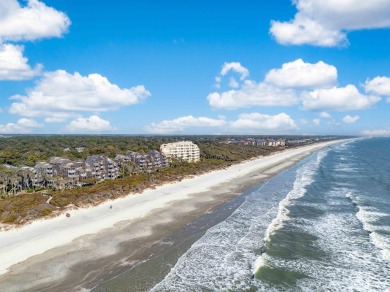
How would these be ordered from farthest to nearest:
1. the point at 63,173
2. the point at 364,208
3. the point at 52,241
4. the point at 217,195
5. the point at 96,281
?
the point at 63,173
the point at 217,195
the point at 364,208
the point at 52,241
the point at 96,281

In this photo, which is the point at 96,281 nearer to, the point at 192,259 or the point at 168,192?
the point at 192,259

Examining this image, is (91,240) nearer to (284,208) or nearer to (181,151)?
(284,208)

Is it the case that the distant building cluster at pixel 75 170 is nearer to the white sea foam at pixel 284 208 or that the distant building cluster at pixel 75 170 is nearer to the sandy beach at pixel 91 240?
the sandy beach at pixel 91 240

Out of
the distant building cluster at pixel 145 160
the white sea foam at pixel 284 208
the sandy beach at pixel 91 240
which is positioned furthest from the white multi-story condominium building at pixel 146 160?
the white sea foam at pixel 284 208

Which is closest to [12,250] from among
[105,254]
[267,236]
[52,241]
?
[52,241]

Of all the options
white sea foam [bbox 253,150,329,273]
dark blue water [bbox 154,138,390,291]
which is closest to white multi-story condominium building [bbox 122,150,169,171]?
white sea foam [bbox 253,150,329,273]

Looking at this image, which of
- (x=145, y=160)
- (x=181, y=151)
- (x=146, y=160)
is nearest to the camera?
(x=145, y=160)

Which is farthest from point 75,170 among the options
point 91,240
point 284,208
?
point 284,208
